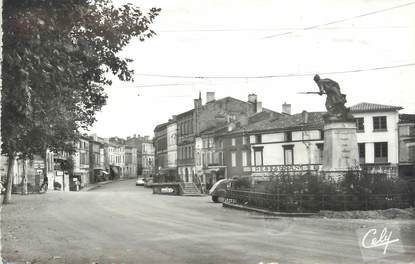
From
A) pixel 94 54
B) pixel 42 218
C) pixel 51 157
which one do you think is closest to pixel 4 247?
pixel 94 54

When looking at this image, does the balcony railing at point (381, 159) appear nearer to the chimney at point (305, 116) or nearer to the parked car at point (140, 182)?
the chimney at point (305, 116)

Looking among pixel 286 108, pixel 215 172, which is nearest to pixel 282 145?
pixel 286 108

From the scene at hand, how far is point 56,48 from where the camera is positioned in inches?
298

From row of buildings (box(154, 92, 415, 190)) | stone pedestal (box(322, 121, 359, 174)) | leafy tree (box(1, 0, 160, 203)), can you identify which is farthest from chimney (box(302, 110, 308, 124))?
leafy tree (box(1, 0, 160, 203))

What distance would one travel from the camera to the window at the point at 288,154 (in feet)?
47.3

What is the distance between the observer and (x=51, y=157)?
187ft

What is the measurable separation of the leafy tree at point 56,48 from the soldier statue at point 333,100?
389cm

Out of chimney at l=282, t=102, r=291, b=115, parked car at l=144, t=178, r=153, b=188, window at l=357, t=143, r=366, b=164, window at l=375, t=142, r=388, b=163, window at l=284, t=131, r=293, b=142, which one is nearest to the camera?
chimney at l=282, t=102, r=291, b=115

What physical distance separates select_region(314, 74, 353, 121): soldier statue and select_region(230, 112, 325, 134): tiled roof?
346mm

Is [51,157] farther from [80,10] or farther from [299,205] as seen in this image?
[80,10]

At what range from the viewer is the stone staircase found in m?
34.2

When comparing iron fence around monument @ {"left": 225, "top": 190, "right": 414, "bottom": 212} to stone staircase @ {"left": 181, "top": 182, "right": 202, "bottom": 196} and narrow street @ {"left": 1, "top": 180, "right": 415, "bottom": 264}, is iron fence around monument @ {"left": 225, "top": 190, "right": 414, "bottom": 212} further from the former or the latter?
stone staircase @ {"left": 181, "top": 182, "right": 202, "bottom": 196}

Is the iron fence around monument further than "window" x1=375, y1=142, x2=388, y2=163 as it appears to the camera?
No

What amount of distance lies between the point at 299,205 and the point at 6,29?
1146 cm
